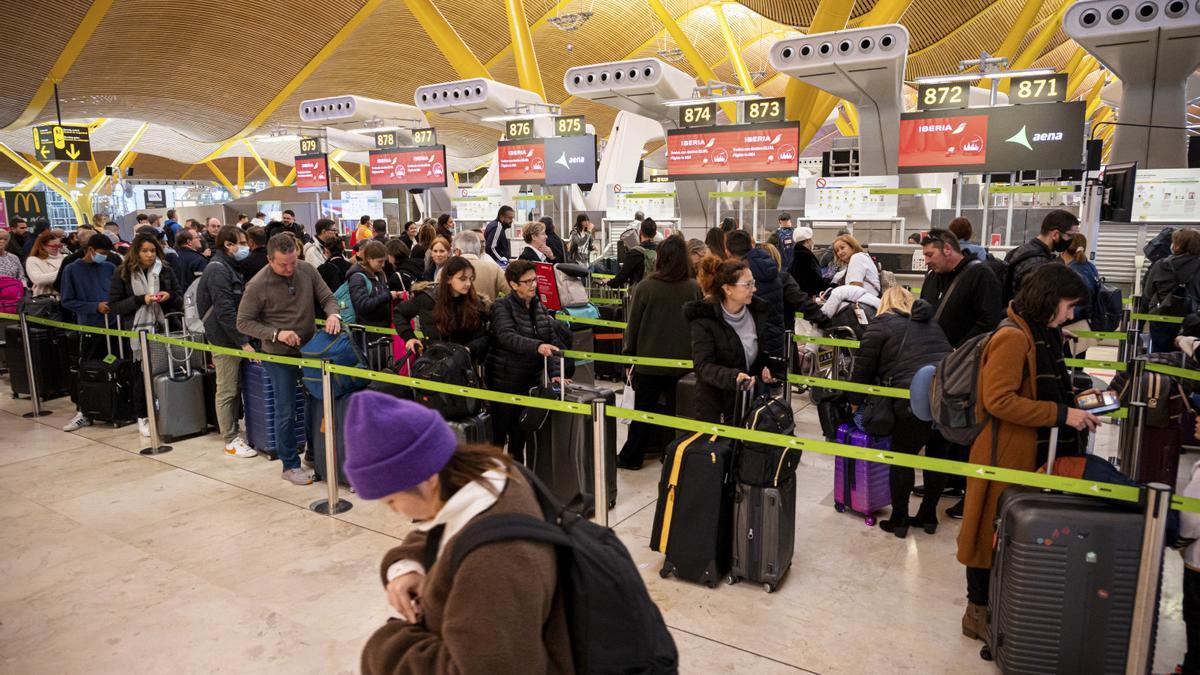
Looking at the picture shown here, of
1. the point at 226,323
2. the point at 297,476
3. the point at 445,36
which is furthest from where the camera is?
the point at 445,36

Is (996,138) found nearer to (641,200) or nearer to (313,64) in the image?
(641,200)

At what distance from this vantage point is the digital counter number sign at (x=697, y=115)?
44.1ft

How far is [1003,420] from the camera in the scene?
3311mm

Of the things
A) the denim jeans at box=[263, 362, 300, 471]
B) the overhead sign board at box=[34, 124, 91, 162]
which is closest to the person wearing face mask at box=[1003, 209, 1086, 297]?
the denim jeans at box=[263, 362, 300, 471]

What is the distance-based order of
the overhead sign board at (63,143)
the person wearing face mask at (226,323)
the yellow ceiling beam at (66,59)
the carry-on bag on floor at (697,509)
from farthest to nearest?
1. the yellow ceiling beam at (66,59)
2. the overhead sign board at (63,143)
3. the person wearing face mask at (226,323)
4. the carry-on bag on floor at (697,509)

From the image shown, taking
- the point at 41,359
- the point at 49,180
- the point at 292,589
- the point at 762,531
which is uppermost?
the point at 49,180

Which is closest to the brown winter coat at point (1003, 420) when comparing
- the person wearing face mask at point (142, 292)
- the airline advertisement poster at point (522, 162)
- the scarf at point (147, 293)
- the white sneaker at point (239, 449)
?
the white sneaker at point (239, 449)

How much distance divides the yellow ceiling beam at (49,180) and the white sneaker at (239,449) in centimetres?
4767

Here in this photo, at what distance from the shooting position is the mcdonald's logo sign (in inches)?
620

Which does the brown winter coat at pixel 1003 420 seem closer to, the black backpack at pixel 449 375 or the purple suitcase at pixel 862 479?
the purple suitcase at pixel 862 479

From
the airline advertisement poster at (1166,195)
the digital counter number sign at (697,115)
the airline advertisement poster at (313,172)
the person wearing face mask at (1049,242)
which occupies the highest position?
the digital counter number sign at (697,115)

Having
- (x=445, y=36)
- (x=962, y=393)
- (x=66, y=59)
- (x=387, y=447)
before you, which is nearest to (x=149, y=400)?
(x=387, y=447)

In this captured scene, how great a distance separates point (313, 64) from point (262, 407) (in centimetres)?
3030

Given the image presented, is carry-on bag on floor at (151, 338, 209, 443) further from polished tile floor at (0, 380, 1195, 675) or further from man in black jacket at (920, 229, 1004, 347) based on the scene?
man in black jacket at (920, 229, 1004, 347)
